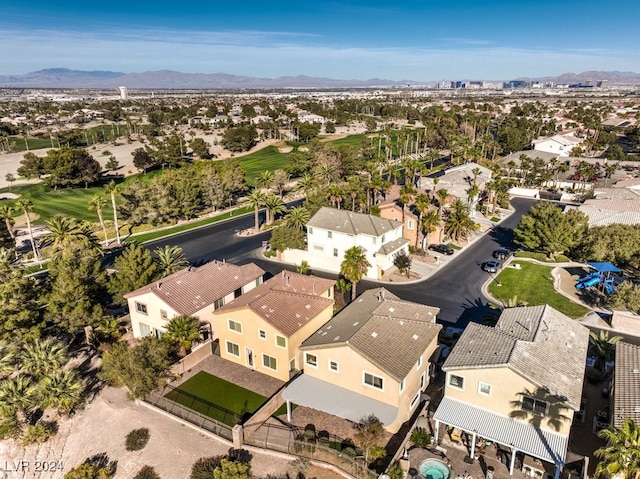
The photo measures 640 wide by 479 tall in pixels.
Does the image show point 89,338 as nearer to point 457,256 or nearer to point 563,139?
point 457,256

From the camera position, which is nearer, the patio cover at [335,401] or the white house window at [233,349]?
the patio cover at [335,401]

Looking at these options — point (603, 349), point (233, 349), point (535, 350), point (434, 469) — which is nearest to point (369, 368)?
point (434, 469)

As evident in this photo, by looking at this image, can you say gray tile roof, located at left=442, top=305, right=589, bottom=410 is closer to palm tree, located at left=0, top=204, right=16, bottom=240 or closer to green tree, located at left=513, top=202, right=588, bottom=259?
green tree, located at left=513, top=202, right=588, bottom=259

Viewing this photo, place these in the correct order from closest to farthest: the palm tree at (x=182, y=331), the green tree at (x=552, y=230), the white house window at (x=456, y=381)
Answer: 1. the white house window at (x=456, y=381)
2. the palm tree at (x=182, y=331)
3. the green tree at (x=552, y=230)

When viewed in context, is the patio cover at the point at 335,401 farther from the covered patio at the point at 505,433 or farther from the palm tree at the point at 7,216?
the palm tree at the point at 7,216

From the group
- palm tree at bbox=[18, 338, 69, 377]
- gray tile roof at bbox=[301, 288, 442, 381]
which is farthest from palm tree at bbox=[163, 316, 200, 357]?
gray tile roof at bbox=[301, 288, 442, 381]

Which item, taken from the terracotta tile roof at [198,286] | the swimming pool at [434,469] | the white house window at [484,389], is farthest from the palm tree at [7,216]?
the white house window at [484,389]

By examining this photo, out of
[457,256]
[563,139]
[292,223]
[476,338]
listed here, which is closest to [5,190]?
[292,223]

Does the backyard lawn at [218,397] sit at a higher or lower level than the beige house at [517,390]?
lower
